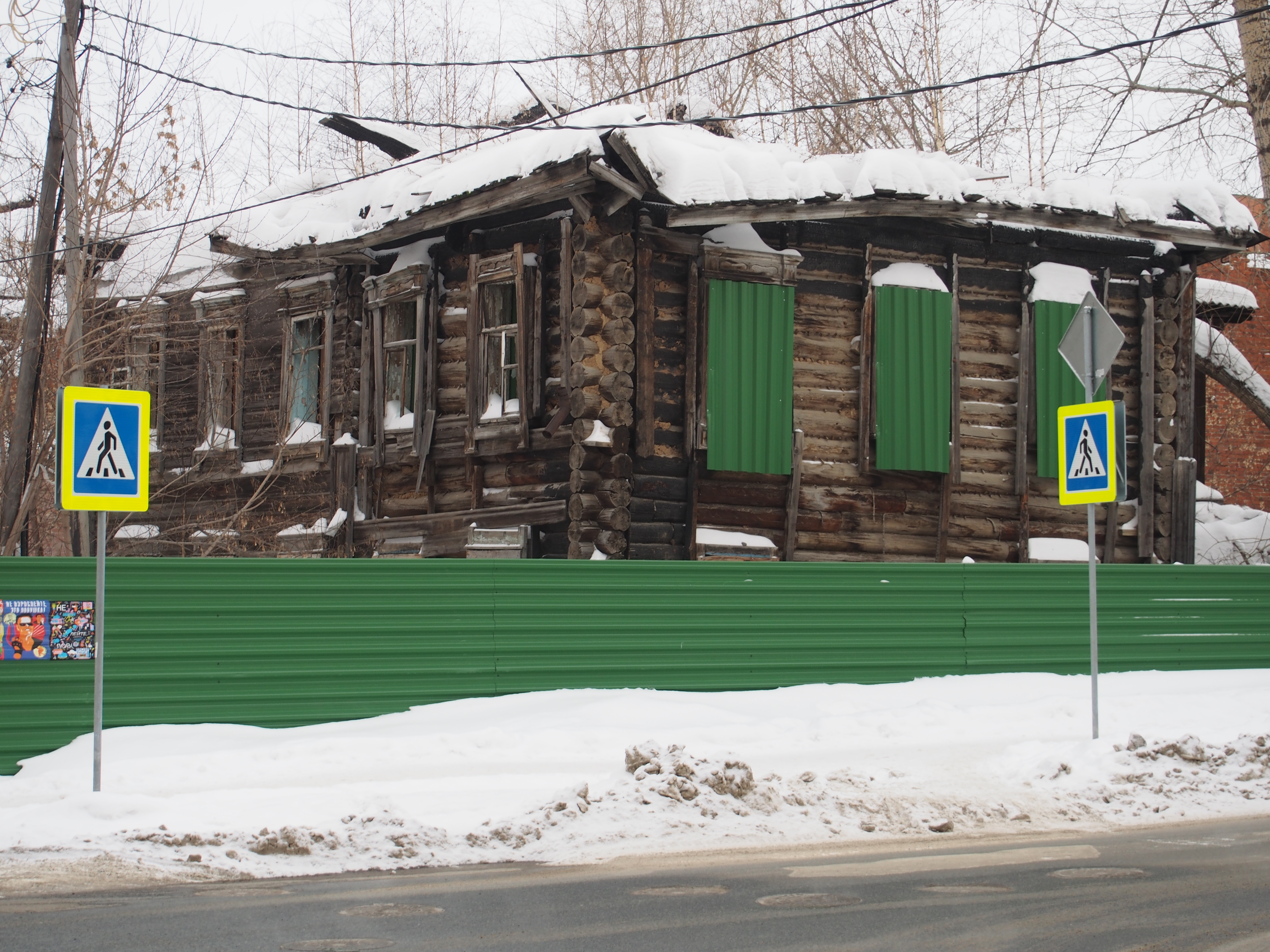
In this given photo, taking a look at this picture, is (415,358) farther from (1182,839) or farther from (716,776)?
(1182,839)

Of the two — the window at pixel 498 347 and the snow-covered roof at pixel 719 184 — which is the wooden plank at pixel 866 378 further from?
the window at pixel 498 347

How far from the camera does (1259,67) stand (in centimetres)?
1477

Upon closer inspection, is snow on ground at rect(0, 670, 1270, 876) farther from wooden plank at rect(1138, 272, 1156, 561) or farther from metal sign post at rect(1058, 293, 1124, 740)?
wooden plank at rect(1138, 272, 1156, 561)

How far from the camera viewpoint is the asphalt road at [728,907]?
494 cm

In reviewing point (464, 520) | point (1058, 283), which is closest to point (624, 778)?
point (464, 520)

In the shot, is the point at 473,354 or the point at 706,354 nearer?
the point at 706,354

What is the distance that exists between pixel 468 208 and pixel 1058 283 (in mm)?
7744

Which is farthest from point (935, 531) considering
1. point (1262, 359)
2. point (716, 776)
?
point (1262, 359)

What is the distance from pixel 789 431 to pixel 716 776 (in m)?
7.00

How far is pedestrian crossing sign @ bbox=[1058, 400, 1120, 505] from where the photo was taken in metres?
9.47

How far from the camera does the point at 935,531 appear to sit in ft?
50.2

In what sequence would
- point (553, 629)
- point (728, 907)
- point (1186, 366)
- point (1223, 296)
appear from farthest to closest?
1. point (1223, 296)
2. point (1186, 366)
3. point (553, 629)
4. point (728, 907)

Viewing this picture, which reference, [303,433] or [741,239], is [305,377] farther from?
[741,239]

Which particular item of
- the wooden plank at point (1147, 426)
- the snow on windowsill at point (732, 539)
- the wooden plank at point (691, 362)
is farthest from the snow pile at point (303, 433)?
the wooden plank at point (1147, 426)
